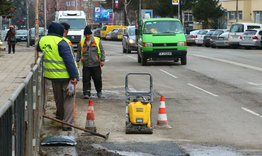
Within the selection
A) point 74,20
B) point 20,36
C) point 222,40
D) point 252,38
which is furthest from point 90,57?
point 20,36

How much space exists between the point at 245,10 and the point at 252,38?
30.2m

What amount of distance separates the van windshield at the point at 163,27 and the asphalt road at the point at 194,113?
331 cm

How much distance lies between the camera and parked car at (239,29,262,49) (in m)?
35.2

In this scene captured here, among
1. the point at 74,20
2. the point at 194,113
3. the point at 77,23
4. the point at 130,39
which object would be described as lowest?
the point at 194,113

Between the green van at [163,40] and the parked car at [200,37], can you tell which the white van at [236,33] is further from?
the green van at [163,40]

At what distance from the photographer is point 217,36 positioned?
3991 cm

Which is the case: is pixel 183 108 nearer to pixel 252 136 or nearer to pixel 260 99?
pixel 260 99

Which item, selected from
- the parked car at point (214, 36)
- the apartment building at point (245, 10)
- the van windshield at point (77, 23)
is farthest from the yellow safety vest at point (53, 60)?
the apartment building at point (245, 10)

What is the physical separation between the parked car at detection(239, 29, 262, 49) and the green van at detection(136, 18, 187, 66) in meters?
15.2

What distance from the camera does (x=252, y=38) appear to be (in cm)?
3538

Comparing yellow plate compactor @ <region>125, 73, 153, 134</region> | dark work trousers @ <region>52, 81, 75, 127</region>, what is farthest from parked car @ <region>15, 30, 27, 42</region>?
yellow plate compactor @ <region>125, 73, 153, 134</region>

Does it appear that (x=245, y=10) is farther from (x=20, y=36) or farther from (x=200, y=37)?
(x=20, y=36)

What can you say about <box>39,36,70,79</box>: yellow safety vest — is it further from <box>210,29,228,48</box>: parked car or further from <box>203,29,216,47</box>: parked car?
<box>203,29,216,47</box>: parked car

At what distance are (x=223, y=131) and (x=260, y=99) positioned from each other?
153 inches
